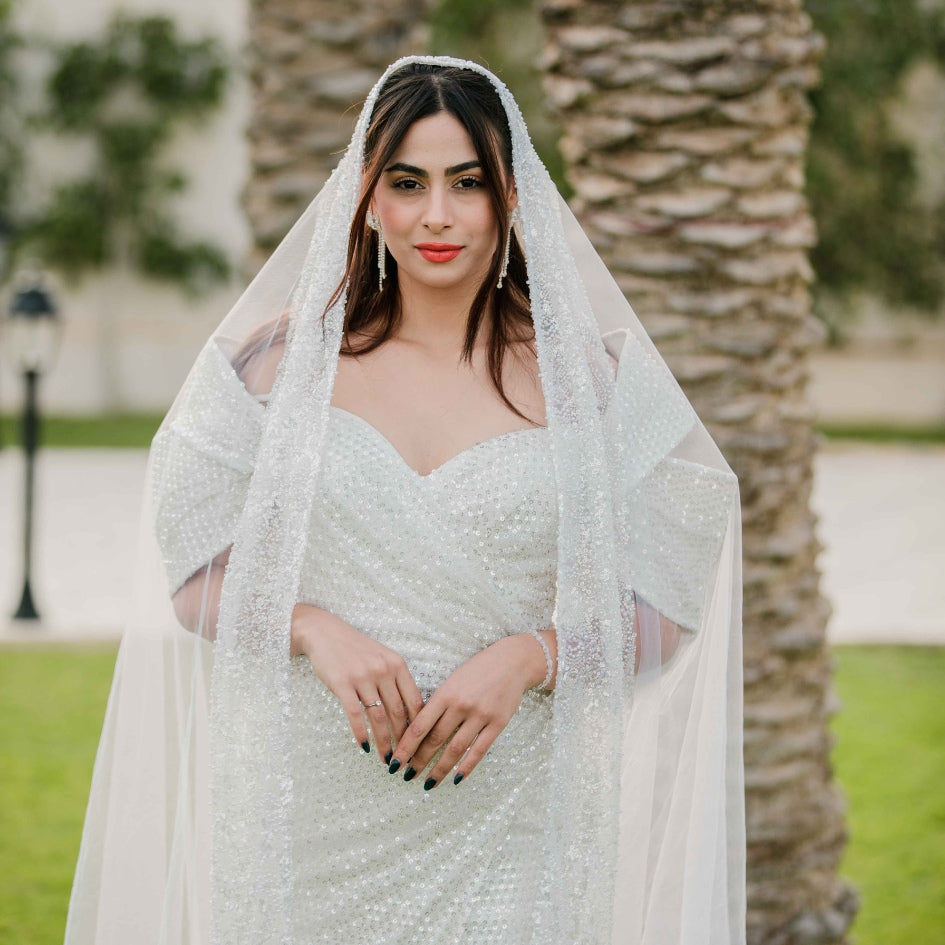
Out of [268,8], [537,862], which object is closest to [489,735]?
[537,862]

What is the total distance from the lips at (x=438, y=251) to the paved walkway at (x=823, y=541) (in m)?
5.82

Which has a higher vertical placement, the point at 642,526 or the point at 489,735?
the point at 642,526

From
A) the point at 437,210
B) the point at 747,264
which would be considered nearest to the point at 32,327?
the point at 747,264

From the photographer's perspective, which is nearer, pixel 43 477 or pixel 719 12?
pixel 719 12

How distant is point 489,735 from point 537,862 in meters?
0.32

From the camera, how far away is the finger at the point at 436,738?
7.00 ft

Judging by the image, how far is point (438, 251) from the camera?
232cm

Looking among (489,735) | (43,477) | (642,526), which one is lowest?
(43,477)

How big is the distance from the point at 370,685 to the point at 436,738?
5.4 inches

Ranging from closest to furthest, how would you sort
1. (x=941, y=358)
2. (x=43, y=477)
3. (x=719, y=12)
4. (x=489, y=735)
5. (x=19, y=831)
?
(x=489, y=735)
(x=719, y=12)
(x=19, y=831)
(x=43, y=477)
(x=941, y=358)

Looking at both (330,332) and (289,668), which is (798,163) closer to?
(330,332)

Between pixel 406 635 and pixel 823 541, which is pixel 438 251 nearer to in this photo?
pixel 406 635

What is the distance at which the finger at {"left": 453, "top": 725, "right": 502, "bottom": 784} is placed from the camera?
2156 mm

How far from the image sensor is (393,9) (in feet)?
16.9
